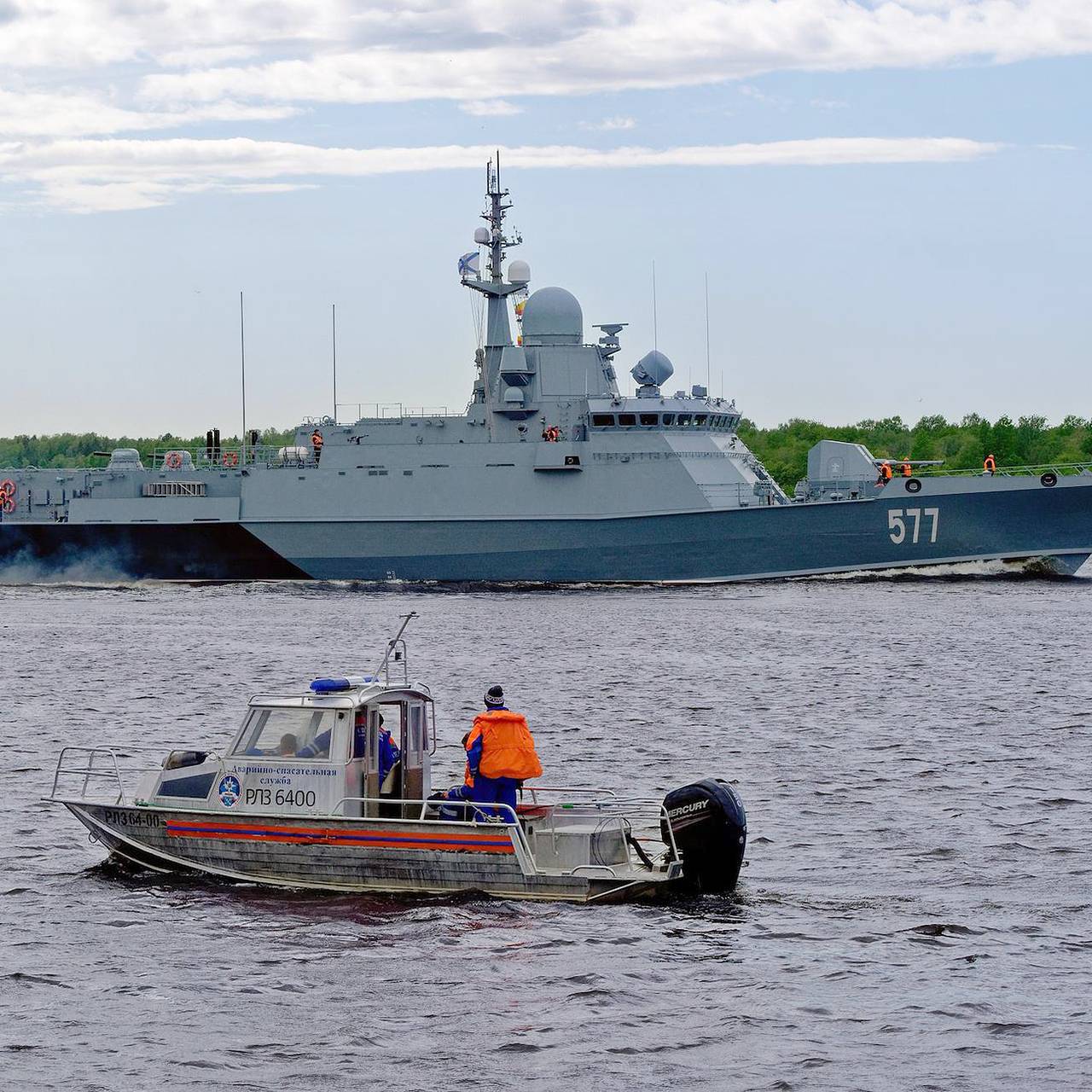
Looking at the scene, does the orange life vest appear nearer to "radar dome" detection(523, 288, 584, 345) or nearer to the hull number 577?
the hull number 577

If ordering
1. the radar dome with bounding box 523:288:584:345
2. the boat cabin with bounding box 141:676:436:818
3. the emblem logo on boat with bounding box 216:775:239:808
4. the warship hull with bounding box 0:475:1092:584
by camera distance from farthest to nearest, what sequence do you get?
the radar dome with bounding box 523:288:584:345, the warship hull with bounding box 0:475:1092:584, the emblem logo on boat with bounding box 216:775:239:808, the boat cabin with bounding box 141:676:436:818

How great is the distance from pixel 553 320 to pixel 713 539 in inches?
369

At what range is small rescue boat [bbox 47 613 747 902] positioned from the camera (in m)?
13.6

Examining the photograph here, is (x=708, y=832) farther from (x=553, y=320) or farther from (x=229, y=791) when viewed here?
(x=553, y=320)

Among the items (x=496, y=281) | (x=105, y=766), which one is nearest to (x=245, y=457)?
(x=496, y=281)

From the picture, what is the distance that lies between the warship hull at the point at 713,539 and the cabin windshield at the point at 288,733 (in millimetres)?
33534

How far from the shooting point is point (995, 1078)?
10141mm

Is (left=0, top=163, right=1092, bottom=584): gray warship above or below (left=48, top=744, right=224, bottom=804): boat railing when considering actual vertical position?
above

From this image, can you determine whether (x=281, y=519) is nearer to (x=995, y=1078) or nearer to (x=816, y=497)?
(x=816, y=497)

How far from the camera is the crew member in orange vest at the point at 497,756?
13.9 m

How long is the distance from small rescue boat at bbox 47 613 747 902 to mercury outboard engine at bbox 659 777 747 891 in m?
0.01

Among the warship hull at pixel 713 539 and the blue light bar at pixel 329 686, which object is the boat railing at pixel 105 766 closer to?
the blue light bar at pixel 329 686

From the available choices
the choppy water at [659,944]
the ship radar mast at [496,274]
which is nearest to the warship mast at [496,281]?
the ship radar mast at [496,274]

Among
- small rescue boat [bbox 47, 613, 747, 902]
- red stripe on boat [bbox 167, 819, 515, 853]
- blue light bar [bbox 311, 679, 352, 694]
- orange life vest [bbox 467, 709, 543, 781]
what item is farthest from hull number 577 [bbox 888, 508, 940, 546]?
red stripe on boat [bbox 167, 819, 515, 853]
